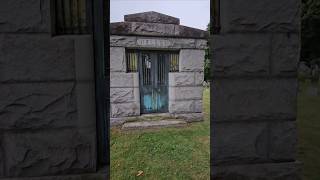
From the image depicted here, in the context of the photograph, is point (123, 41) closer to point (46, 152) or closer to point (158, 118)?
point (158, 118)

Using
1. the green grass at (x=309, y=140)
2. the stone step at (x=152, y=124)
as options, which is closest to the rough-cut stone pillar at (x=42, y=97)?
the green grass at (x=309, y=140)

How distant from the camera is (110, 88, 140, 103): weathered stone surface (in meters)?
8.77

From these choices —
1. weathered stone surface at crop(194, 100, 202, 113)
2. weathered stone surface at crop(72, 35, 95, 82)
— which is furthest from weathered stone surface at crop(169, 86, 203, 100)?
weathered stone surface at crop(72, 35, 95, 82)

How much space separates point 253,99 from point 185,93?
7.06 metres

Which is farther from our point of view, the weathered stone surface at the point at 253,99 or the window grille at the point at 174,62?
the window grille at the point at 174,62

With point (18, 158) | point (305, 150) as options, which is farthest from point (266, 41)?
point (305, 150)

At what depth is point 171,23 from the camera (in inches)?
360

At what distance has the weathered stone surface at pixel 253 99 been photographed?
224 centimetres

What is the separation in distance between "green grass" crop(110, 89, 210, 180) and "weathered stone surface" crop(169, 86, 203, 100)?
1.19 metres

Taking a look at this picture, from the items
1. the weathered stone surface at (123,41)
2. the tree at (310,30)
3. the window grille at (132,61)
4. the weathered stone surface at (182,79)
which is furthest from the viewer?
the tree at (310,30)

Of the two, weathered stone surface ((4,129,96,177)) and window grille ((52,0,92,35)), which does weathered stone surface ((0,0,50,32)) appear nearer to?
window grille ((52,0,92,35))

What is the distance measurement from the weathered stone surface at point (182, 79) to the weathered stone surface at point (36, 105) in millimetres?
7189

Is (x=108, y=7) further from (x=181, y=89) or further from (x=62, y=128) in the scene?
(x=181, y=89)

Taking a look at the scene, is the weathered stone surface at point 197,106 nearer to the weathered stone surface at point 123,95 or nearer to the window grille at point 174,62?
the window grille at point 174,62
